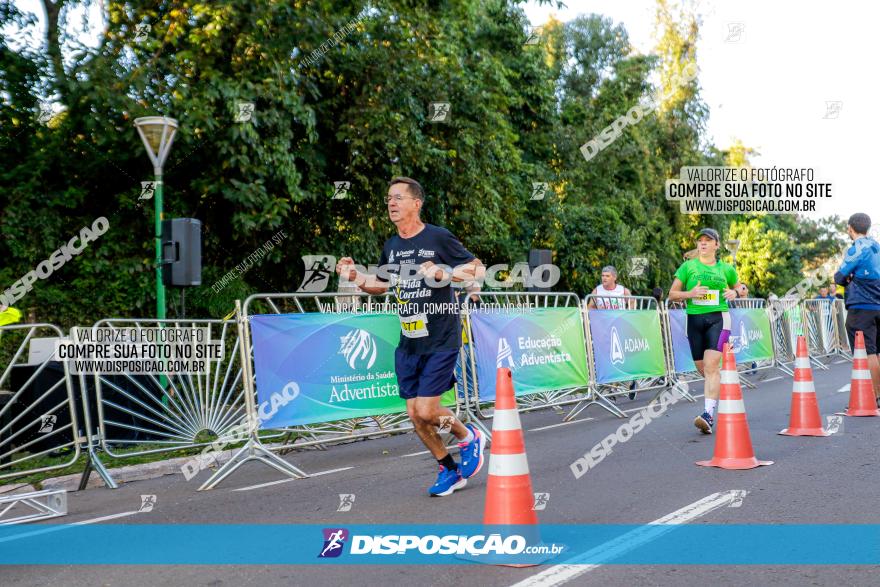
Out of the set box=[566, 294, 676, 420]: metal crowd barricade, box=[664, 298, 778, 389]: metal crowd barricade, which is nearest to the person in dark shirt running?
box=[566, 294, 676, 420]: metal crowd barricade

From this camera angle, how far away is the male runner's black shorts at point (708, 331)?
28.6ft

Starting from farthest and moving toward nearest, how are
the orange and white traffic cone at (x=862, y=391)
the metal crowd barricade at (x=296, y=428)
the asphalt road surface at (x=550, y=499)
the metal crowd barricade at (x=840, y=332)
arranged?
the metal crowd barricade at (x=840, y=332), the orange and white traffic cone at (x=862, y=391), the metal crowd barricade at (x=296, y=428), the asphalt road surface at (x=550, y=499)

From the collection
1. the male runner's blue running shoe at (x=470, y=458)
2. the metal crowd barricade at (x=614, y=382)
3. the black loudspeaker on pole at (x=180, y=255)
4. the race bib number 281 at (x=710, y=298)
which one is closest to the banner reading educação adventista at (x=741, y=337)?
the metal crowd barricade at (x=614, y=382)

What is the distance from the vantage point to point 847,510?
5.13m

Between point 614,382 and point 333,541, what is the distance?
718 centimetres

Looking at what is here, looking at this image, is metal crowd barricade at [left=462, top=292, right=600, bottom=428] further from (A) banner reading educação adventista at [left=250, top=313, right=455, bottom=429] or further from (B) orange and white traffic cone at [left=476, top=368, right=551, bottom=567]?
(B) orange and white traffic cone at [left=476, top=368, right=551, bottom=567]

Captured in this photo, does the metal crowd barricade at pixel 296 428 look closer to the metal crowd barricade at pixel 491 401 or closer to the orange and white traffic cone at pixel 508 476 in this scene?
the metal crowd barricade at pixel 491 401

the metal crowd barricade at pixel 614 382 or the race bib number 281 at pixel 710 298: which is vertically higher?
the race bib number 281 at pixel 710 298

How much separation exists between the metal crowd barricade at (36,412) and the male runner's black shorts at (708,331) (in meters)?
6.09

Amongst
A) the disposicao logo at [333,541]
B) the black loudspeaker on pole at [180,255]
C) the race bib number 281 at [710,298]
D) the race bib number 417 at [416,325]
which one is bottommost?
the disposicao logo at [333,541]

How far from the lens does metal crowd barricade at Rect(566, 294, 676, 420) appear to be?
10492 millimetres

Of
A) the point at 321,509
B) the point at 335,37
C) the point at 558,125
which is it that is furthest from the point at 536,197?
the point at 321,509

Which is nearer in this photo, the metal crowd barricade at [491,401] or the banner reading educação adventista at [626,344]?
the metal crowd barricade at [491,401]

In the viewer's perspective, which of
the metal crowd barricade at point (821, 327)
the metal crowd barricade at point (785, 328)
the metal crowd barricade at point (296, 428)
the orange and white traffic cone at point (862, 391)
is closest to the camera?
the metal crowd barricade at point (296, 428)
